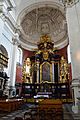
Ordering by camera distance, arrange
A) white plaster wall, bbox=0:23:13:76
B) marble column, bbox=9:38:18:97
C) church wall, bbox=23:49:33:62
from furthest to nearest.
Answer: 1. church wall, bbox=23:49:33:62
2. marble column, bbox=9:38:18:97
3. white plaster wall, bbox=0:23:13:76

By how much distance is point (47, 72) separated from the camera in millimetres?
15078

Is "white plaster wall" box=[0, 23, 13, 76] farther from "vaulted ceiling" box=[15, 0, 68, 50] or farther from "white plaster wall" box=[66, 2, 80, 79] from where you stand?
"white plaster wall" box=[66, 2, 80, 79]

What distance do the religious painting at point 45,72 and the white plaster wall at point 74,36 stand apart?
9457 mm

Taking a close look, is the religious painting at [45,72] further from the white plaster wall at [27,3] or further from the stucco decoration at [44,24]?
the white plaster wall at [27,3]

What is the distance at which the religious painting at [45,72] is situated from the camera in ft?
48.2

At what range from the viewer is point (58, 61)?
50.8ft

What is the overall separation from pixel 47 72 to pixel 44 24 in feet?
19.6

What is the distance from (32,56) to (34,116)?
1219 cm

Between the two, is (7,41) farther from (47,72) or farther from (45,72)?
(47,72)

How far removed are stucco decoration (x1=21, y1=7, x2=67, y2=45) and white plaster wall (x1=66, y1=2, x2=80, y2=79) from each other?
366 inches

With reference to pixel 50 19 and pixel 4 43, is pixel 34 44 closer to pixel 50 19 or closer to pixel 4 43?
pixel 50 19

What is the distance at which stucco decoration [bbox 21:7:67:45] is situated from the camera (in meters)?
15.4

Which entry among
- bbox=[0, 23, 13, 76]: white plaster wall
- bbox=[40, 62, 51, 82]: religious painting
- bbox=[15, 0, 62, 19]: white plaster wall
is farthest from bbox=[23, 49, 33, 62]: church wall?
bbox=[15, 0, 62, 19]: white plaster wall

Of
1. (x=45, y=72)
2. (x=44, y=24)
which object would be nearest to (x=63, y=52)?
(x=45, y=72)
